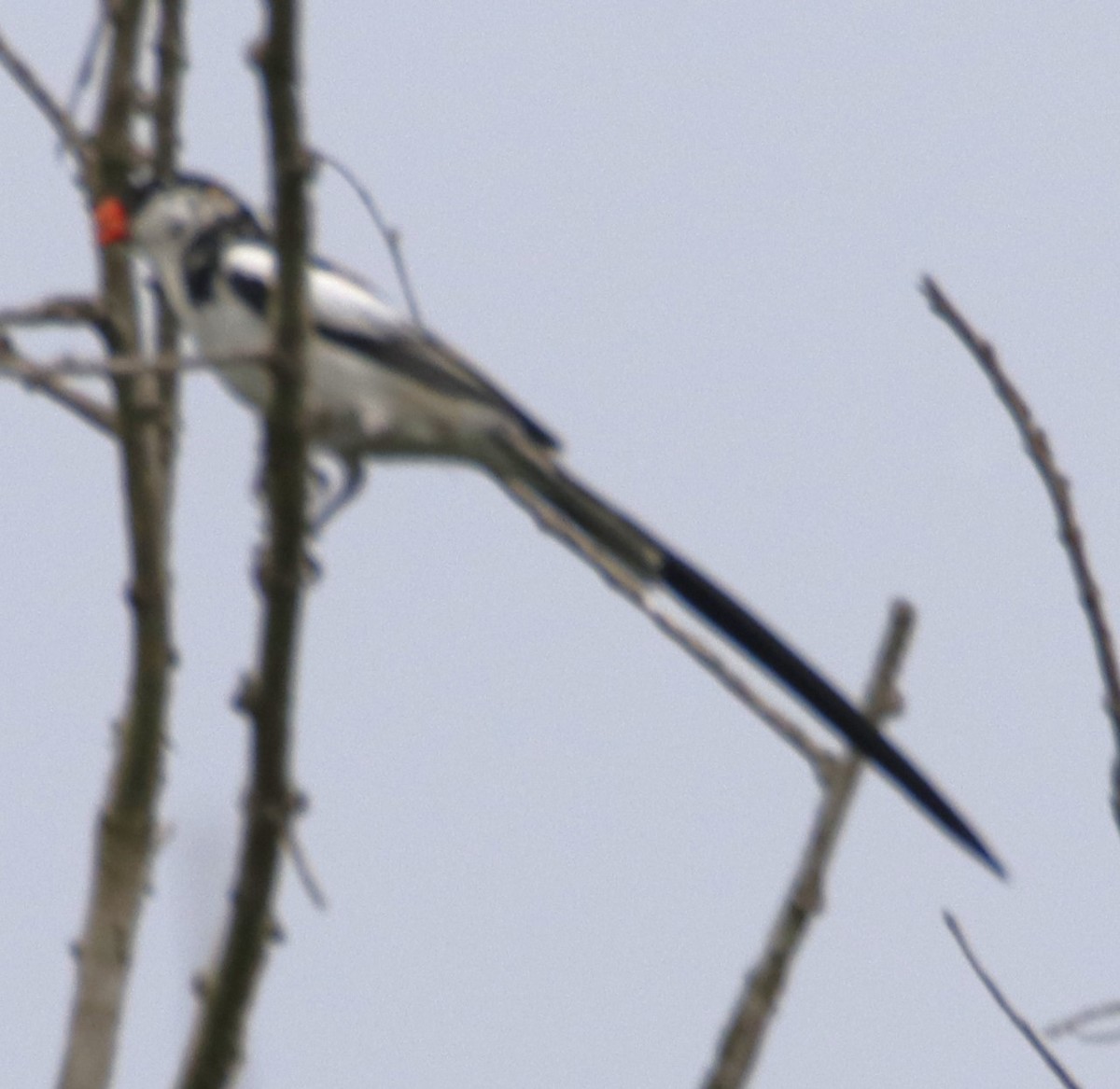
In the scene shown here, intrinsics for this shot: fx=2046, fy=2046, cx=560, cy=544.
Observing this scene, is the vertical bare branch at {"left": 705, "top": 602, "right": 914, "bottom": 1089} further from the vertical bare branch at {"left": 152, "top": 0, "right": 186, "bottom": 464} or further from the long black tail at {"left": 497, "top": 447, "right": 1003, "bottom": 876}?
the vertical bare branch at {"left": 152, "top": 0, "right": 186, "bottom": 464}

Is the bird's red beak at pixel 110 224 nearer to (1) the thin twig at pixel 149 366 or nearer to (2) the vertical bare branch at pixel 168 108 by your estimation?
(2) the vertical bare branch at pixel 168 108

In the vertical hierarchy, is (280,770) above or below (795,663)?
below

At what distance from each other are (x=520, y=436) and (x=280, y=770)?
3.94 ft

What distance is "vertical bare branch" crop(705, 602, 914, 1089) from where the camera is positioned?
7.03 feet

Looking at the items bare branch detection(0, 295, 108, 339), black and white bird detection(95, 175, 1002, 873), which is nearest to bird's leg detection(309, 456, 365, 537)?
black and white bird detection(95, 175, 1002, 873)

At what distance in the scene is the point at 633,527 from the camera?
10.2ft

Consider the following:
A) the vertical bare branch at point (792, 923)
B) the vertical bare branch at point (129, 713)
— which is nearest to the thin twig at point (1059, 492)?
the vertical bare branch at point (792, 923)

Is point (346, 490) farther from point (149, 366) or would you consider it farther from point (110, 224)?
point (149, 366)

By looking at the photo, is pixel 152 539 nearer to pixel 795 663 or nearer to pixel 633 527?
pixel 633 527

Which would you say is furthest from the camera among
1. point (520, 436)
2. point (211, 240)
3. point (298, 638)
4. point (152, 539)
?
point (211, 240)

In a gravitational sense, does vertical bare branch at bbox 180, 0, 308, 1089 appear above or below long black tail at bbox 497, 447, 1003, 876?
below

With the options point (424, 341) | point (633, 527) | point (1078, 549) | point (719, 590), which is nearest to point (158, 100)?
point (424, 341)

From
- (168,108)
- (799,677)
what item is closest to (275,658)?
(168,108)

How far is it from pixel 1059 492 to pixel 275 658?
0.80 metres
